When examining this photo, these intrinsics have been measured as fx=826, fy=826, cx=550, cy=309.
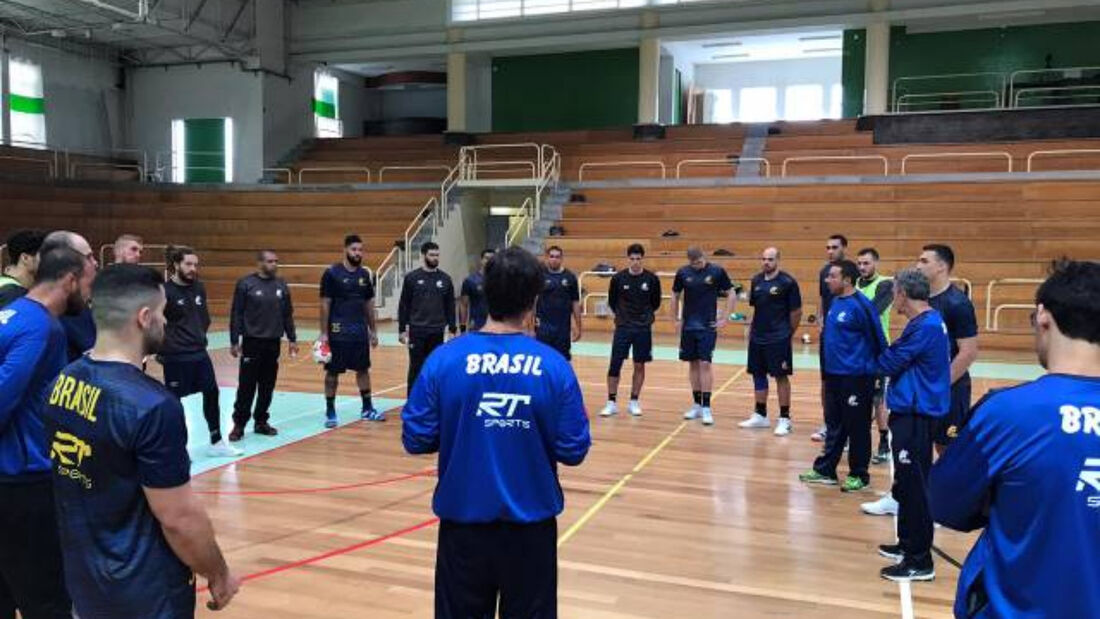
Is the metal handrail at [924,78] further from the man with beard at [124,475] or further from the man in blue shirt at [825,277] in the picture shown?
the man with beard at [124,475]

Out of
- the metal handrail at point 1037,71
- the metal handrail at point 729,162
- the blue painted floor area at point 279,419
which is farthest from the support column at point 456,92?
the blue painted floor area at point 279,419

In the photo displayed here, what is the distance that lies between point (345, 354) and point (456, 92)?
17521 millimetres

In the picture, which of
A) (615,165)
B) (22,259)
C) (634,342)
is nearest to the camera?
(22,259)

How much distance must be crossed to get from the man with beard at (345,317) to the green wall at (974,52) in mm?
18736

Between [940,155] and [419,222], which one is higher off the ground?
[940,155]

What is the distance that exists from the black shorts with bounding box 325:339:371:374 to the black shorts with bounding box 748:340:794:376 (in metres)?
3.93

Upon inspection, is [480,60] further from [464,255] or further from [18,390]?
Answer: [18,390]

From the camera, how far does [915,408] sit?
4508 millimetres

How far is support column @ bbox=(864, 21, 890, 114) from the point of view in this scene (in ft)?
67.8

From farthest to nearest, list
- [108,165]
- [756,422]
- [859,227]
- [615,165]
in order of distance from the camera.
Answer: [108,165]
[615,165]
[859,227]
[756,422]

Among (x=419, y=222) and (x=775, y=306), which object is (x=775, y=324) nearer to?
(x=775, y=306)

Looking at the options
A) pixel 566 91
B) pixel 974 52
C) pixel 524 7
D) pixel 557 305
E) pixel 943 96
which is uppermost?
pixel 524 7

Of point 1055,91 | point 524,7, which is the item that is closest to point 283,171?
point 524,7

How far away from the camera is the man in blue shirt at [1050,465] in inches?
74.0
